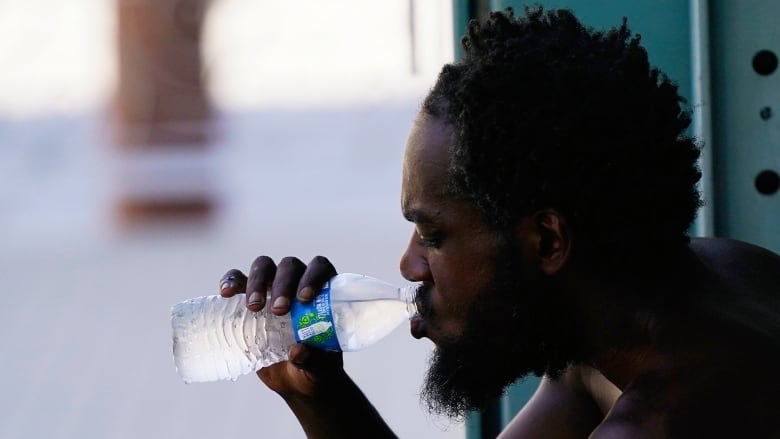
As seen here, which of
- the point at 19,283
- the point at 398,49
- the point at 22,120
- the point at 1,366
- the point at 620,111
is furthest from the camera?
the point at 22,120

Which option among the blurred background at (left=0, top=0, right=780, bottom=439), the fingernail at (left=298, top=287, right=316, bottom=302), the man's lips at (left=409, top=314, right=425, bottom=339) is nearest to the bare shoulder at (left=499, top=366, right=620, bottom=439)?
the man's lips at (left=409, top=314, right=425, bottom=339)

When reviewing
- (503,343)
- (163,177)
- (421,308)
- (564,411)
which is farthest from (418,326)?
(163,177)

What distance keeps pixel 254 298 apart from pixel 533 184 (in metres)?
0.54

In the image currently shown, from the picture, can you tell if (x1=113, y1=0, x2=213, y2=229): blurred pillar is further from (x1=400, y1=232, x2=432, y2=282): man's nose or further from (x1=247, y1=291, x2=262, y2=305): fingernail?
(x1=400, y1=232, x2=432, y2=282): man's nose

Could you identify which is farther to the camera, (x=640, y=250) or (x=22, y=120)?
(x=22, y=120)

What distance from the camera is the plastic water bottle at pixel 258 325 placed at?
6.39ft

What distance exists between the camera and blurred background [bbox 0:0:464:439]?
457 cm

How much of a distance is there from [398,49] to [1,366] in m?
2.20

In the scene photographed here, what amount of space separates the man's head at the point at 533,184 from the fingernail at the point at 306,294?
175 millimetres

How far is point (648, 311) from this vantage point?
1.54 meters

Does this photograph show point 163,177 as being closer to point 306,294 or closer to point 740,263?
point 306,294

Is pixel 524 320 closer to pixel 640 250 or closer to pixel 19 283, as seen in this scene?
pixel 640 250

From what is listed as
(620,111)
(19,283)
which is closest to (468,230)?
(620,111)

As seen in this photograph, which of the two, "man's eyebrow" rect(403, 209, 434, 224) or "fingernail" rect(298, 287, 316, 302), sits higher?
"man's eyebrow" rect(403, 209, 434, 224)
